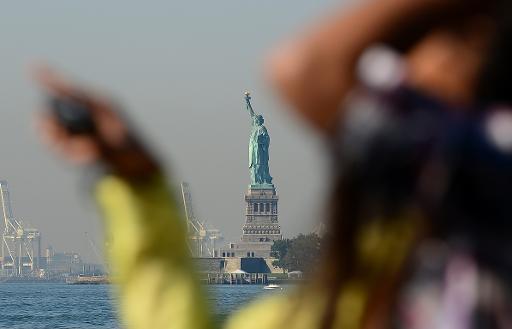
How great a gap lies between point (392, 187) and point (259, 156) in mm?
126427

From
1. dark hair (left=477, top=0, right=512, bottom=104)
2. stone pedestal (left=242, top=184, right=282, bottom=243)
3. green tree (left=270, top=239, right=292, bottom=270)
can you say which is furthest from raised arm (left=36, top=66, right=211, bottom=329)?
→ stone pedestal (left=242, top=184, right=282, bottom=243)

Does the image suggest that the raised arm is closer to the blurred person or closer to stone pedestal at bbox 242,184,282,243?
the blurred person

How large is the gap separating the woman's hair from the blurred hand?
0.19 metres

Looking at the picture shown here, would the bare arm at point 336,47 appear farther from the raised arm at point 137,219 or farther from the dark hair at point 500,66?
the raised arm at point 137,219

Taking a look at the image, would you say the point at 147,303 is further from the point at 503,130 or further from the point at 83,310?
the point at 83,310

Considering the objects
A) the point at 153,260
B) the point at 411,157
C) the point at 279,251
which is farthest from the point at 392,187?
the point at 279,251

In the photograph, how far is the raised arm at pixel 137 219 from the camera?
1394mm

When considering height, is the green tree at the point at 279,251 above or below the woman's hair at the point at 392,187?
above

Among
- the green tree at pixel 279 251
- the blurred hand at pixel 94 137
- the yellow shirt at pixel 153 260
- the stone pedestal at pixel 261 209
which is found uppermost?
the stone pedestal at pixel 261 209

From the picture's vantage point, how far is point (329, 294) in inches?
52.8

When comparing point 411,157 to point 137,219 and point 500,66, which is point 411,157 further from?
point 137,219

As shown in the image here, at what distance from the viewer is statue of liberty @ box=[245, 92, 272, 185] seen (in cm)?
12775

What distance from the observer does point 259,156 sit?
128 meters

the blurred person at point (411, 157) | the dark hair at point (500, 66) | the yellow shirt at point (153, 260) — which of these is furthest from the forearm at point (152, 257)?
the dark hair at point (500, 66)
